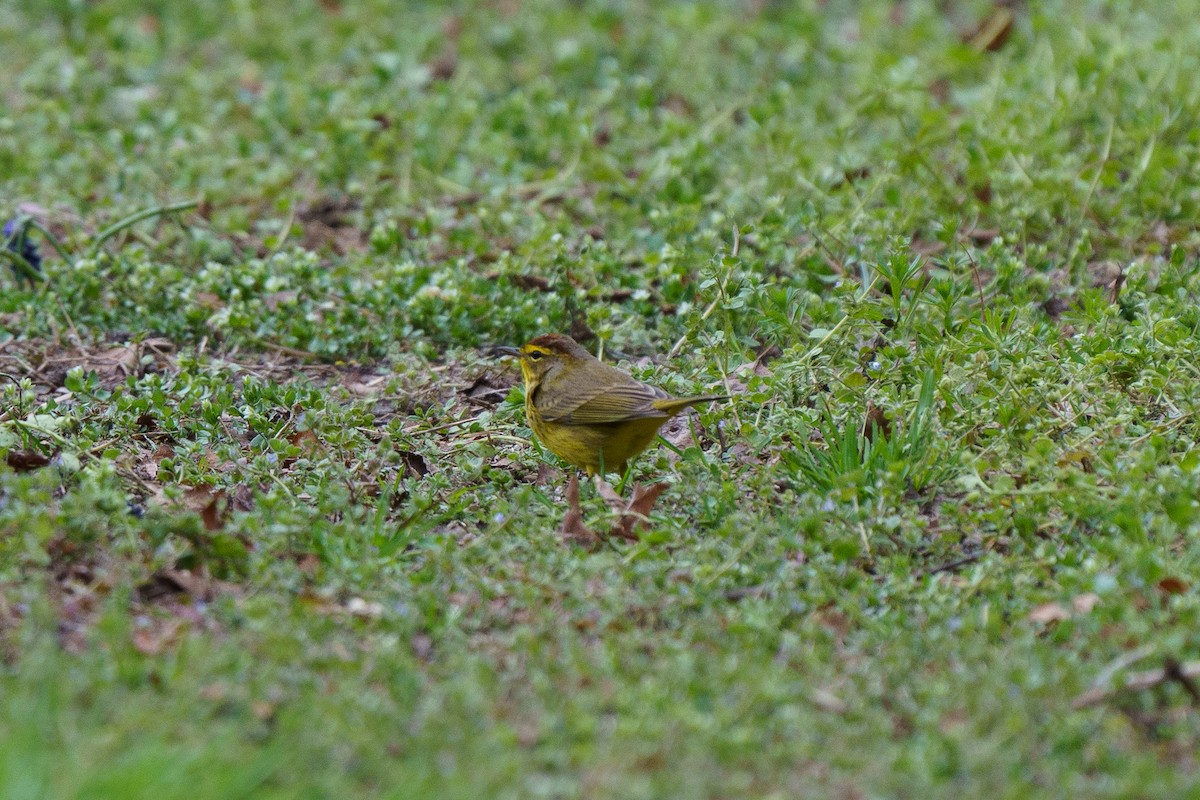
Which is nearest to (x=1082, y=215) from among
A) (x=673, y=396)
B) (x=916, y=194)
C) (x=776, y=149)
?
(x=916, y=194)

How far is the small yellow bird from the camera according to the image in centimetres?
579

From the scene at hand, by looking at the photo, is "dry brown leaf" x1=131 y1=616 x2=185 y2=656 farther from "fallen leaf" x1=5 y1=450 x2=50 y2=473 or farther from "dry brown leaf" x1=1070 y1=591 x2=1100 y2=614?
"dry brown leaf" x1=1070 y1=591 x2=1100 y2=614

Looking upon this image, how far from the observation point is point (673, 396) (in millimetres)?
6191

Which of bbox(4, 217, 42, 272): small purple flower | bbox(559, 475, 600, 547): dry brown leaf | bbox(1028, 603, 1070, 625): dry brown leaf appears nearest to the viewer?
bbox(1028, 603, 1070, 625): dry brown leaf

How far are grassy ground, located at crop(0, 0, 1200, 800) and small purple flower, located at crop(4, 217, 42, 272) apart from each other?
195mm

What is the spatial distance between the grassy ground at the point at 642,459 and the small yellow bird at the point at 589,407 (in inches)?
6.9

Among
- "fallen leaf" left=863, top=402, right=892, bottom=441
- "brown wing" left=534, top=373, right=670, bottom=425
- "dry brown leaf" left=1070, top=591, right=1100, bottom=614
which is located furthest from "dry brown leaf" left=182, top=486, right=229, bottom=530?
"dry brown leaf" left=1070, top=591, right=1100, bottom=614

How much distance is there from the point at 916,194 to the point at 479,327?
2.43 metres

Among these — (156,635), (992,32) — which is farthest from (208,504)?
(992,32)

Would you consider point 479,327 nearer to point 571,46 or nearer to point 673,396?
point 673,396

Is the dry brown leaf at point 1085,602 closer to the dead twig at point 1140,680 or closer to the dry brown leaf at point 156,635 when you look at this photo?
the dead twig at point 1140,680

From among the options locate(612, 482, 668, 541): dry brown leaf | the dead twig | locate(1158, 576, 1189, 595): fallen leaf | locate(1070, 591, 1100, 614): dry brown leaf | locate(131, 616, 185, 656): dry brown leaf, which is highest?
locate(131, 616, 185, 656): dry brown leaf

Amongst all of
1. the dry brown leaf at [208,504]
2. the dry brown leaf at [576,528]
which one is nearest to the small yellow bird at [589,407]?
the dry brown leaf at [576,528]

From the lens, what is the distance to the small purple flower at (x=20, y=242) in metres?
7.52
